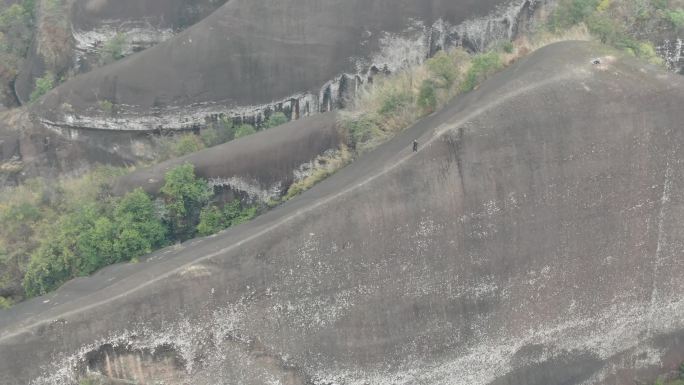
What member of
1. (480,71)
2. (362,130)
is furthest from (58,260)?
(480,71)

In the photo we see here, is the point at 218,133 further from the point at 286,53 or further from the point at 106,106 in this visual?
the point at 106,106

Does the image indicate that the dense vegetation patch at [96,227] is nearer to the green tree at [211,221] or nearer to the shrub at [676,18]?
the green tree at [211,221]

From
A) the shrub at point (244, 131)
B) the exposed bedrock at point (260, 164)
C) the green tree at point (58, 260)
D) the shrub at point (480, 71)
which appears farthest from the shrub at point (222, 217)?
the shrub at point (480, 71)

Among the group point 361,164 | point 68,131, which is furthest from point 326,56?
point 68,131

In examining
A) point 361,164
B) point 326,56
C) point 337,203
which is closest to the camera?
point 337,203

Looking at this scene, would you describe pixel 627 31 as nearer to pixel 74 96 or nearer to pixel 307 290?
pixel 307 290

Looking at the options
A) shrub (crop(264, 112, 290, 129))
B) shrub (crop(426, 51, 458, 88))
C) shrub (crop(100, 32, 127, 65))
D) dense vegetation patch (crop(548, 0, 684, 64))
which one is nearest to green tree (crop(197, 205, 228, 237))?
shrub (crop(264, 112, 290, 129))
